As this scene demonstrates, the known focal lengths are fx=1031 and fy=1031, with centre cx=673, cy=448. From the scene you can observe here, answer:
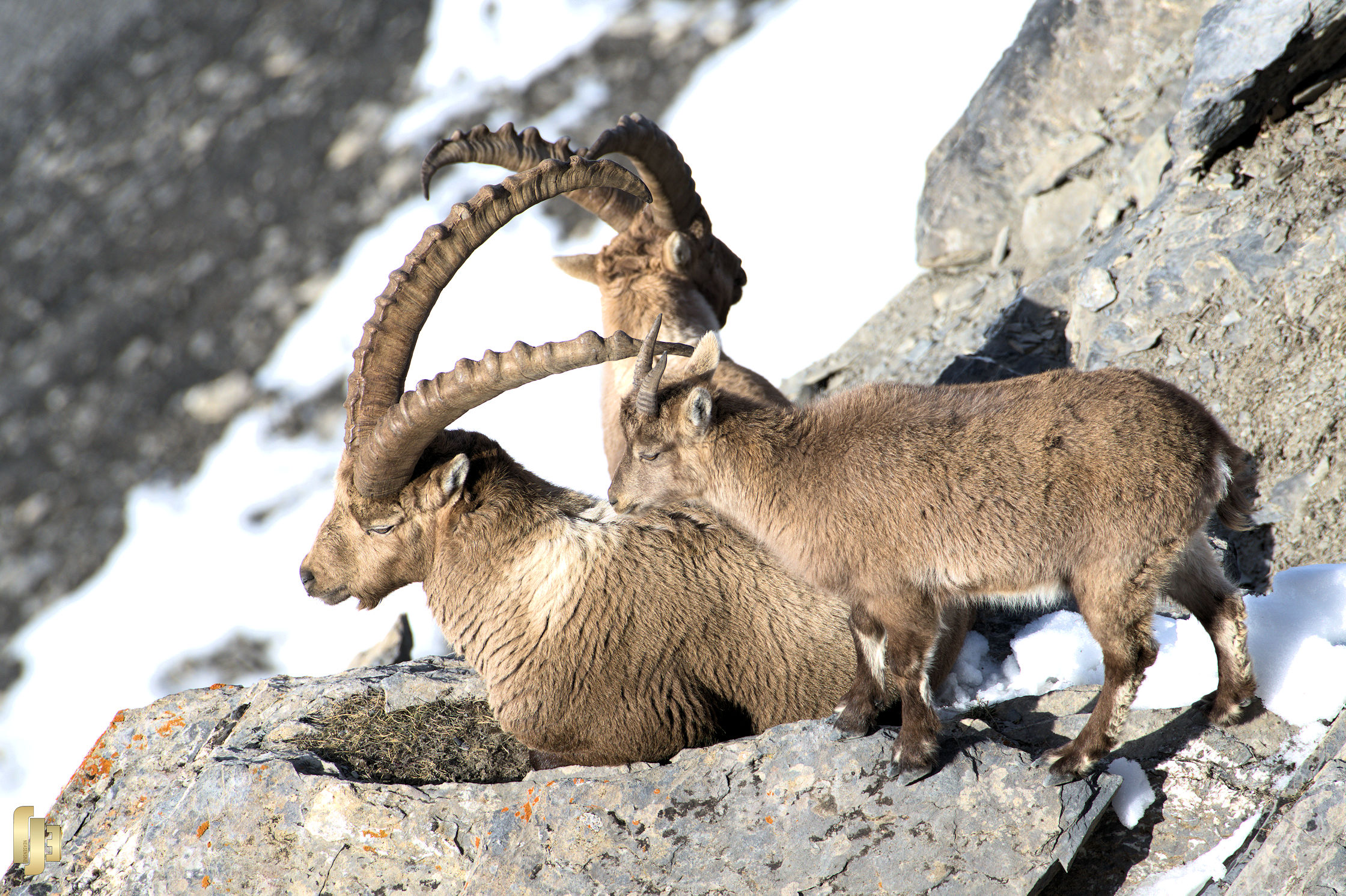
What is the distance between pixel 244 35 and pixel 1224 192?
33.7 meters

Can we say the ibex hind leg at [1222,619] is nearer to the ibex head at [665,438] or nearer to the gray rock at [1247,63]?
the ibex head at [665,438]

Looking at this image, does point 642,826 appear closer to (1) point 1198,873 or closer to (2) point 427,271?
(1) point 1198,873

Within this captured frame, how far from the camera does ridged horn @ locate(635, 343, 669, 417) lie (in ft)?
17.4

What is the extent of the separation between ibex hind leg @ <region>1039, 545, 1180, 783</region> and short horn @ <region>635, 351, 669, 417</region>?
2316 millimetres

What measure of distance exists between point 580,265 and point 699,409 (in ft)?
12.0

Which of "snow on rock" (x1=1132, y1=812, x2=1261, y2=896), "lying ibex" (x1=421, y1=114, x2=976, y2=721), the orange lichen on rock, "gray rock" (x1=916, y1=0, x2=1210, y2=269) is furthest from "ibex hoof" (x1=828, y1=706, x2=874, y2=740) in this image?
"gray rock" (x1=916, y1=0, x2=1210, y2=269)

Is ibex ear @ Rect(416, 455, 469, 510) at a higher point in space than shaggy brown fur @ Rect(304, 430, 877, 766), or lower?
higher

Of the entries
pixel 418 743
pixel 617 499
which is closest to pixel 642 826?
pixel 418 743

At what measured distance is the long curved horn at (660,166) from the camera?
24.9 feet

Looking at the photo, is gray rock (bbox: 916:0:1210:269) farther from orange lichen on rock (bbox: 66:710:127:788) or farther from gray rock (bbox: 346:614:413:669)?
orange lichen on rock (bbox: 66:710:127:788)

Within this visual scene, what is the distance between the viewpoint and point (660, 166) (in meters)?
8.02

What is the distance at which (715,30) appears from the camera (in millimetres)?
27453
